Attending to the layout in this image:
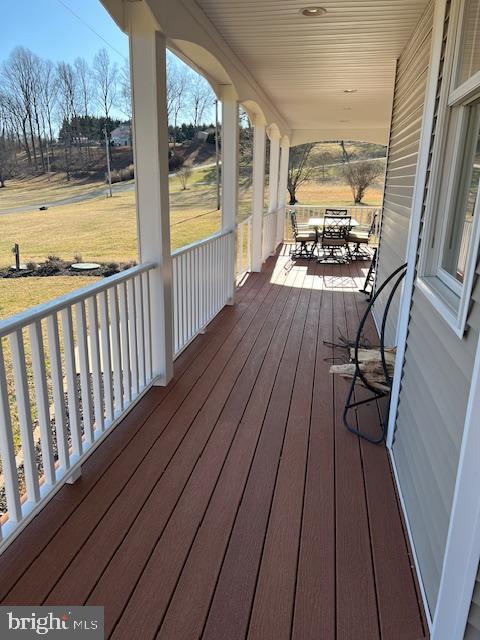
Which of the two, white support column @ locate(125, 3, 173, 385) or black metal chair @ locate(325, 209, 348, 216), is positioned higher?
white support column @ locate(125, 3, 173, 385)

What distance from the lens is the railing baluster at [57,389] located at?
1.94 metres

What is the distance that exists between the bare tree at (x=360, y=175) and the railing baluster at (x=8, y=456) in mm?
16635

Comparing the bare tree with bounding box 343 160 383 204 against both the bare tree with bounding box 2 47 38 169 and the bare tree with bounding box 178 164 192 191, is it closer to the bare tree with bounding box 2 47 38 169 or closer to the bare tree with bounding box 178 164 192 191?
the bare tree with bounding box 178 164 192 191

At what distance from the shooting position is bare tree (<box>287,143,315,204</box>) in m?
15.9

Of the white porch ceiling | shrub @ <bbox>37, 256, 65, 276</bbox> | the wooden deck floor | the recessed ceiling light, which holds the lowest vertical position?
the wooden deck floor

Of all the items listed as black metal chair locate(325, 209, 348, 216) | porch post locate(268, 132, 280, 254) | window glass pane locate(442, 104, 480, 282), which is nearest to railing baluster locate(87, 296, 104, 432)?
window glass pane locate(442, 104, 480, 282)

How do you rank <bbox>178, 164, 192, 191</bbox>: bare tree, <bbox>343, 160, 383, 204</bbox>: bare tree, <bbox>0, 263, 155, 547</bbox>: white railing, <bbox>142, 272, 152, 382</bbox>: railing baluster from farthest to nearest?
1. <bbox>343, 160, 383, 204</bbox>: bare tree
2. <bbox>178, 164, 192, 191</bbox>: bare tree
3. <bbox>142, 272, 152, 382</bbox>: railing baluster
4. <bbox>0, 263, 155, 547</bbox>: white railing

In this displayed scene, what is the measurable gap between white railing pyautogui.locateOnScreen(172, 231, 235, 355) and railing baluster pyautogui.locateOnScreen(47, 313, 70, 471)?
5.20 ft

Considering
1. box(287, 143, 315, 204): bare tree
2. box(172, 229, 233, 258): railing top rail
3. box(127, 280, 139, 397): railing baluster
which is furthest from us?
box(287, 143, 315, 204): bare tree

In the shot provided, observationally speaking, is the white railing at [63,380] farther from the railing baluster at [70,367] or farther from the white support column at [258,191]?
the white support column at [258,191]

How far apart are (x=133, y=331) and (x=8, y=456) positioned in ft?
3.92

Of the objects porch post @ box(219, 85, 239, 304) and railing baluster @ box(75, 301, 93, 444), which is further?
porch post @ box(219, 85, 239, 304)

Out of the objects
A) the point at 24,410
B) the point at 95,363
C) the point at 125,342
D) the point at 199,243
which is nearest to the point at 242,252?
the point at 199,243

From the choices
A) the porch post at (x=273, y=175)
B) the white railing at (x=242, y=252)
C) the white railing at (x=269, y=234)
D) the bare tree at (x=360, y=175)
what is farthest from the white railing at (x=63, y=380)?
the bare tree at (x=360, y=175)
